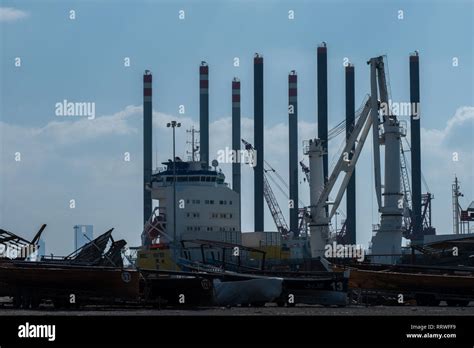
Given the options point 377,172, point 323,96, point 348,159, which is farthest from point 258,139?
point 377,172

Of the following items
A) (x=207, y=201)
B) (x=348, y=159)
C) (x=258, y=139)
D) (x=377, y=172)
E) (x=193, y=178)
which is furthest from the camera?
(x=258, y=139)

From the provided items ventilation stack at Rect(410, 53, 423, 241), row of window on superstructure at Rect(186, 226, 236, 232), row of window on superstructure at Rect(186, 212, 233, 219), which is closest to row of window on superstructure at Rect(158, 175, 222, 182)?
row of window on superstructure at Rect(186, 212, 233, 219)

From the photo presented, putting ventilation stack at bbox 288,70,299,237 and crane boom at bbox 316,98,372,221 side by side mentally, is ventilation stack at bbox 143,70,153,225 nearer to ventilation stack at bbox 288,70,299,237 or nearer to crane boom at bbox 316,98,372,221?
ventilation stack at bbox 288,70,299,237

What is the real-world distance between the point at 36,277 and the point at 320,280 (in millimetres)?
9331

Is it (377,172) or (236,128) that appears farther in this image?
(236,128)

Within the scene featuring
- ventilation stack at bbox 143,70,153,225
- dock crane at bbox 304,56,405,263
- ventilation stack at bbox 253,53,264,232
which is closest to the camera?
dock crane at bbox 304,56,405,263

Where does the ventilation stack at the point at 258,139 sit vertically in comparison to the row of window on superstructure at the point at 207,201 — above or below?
above

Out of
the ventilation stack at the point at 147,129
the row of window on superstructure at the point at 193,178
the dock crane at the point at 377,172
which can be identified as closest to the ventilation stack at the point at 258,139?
the ventilation stack at the point at 147,129

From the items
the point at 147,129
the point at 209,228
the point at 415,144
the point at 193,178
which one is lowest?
the point at 209,228

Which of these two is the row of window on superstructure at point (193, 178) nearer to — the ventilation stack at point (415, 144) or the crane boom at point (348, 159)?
the crane boom at point (348, 159)

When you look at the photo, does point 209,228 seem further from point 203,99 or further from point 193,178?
point 203,99
